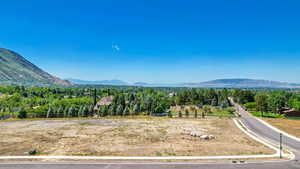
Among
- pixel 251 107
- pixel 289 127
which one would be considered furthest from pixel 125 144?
pixel 251 107

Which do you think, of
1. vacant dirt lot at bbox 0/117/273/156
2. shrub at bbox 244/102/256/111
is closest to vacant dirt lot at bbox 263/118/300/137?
vacant dirt lot at bbox 0/117/273/156

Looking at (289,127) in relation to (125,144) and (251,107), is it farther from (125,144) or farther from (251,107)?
(251,107)

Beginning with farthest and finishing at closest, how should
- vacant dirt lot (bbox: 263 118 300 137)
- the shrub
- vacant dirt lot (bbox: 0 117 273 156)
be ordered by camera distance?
the shrub
vacant dirt lot (bbox: 263 118 300 137)
vacant dirt lot (bbox: 0 117 273 156)

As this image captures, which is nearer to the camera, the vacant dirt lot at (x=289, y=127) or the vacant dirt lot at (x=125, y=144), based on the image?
the vacant dirt lot at (x=125, y=144)

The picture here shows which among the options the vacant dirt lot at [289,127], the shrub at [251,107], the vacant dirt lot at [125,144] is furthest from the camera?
the shrub at [251,107]

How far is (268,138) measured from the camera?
29.0 m

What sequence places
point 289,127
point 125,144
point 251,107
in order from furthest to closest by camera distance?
1. point 251,107
2. point 289,127
3. point 125,144

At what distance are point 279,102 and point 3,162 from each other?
83.6 metres

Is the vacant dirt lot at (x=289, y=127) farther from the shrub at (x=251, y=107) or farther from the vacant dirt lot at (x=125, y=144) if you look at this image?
the shrub at (x=251, y=107)

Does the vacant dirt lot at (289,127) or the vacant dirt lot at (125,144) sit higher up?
the vacant dirt lot at (125,144)

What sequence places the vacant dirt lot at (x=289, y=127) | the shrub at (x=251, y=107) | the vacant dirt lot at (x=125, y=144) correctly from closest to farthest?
the vacant dirt lot at (x=125, y=144) → the vacant dirt lot at (x=289, y=127) → the shrub at (x=251, y=107)

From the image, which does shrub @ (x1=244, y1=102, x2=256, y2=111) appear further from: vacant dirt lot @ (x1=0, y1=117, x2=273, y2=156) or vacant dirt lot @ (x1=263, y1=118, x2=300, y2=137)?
vacant dirt lot @ (x1=0, y1=117, x2=273, y2=156)

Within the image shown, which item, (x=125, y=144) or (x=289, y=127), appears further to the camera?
(x=289, y=127)

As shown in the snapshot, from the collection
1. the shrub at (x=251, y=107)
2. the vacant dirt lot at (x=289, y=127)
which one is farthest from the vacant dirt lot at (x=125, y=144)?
the shrub at (x=251, y=107)
